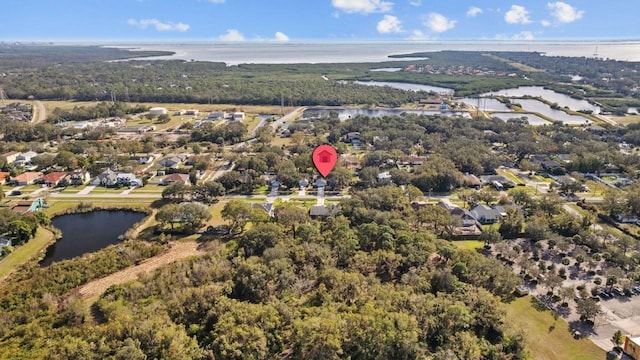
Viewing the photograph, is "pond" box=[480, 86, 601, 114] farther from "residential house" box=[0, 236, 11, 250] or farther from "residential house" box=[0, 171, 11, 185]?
"residential house" box=[0, 171, 11, 185]

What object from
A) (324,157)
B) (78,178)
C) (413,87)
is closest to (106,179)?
(78,178)

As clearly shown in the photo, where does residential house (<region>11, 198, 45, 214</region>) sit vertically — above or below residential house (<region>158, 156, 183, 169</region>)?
below

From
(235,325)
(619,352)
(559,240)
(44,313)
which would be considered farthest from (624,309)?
(44,313)

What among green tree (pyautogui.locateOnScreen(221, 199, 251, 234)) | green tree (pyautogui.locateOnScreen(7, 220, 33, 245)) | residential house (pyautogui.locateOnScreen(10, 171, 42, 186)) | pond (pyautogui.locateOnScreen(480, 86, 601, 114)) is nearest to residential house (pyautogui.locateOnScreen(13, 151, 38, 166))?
residential house (pyautogui.locateOnScreen(10, 171, 42, 186))

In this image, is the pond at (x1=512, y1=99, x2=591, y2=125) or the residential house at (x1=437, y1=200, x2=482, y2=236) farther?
the pond at (x1=512, y1=99, x2=591, y2=125)

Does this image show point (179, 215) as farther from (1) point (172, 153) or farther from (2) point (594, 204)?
(2) point (594, 204)

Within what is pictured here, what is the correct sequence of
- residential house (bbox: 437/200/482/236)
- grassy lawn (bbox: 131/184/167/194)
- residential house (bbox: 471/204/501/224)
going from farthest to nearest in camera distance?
1. grassy lawn (bbox: 131/184/167/194)
2. residential house (bbox: 471/204/501/224)
3. residential house (bbox: 437/200/482/236)

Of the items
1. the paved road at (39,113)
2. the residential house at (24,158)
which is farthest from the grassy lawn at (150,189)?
the paved road at (39,113)
